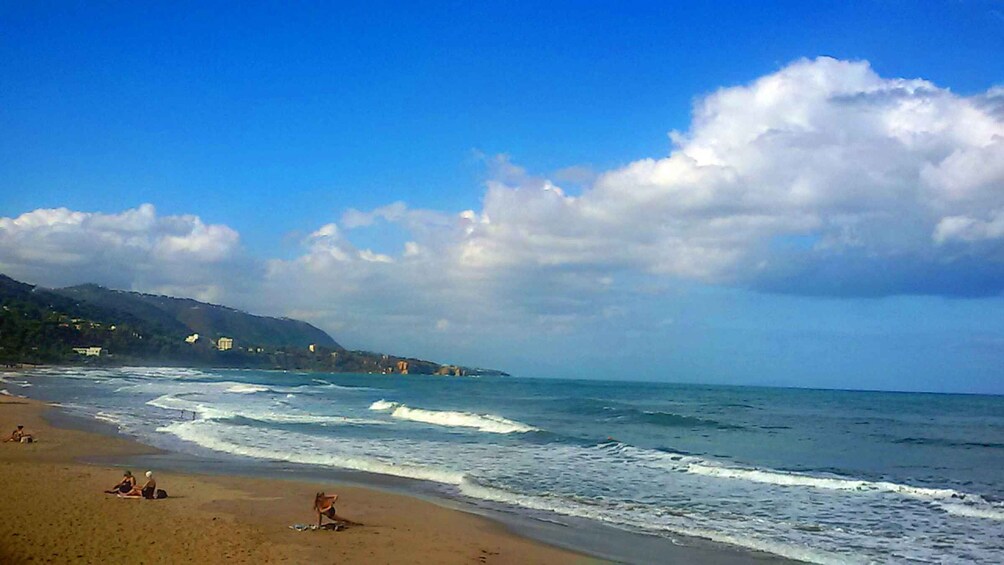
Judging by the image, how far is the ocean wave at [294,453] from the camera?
19.6 m

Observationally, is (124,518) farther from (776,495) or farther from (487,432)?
(487,432)

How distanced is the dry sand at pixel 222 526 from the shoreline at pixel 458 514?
0.25 feet

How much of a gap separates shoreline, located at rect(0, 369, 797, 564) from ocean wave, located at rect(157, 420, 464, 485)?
2.65 ft

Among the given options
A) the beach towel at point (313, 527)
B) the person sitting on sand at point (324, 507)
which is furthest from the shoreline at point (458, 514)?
the person sitting on sand at point (324, 507)

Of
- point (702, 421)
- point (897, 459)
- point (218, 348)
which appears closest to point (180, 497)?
→ point (897, 459)

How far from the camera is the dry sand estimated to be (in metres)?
10.1

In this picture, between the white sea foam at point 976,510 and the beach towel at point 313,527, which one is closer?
the beach towel at point 313,527

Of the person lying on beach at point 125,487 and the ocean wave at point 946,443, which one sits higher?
the ocean wave at point 946,443

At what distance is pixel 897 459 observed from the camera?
1099 inches

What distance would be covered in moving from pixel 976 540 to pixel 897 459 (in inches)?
619

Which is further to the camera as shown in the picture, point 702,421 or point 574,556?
point 702,421

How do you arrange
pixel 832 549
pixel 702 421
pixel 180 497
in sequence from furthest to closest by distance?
pixel 702 421 → pixel 180 497 → pixel 832 549

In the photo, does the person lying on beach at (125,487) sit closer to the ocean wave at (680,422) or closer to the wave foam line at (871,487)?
the wave foam line at (871,487)

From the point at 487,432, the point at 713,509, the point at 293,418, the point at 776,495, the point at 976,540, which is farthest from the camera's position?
the point at 293,418
